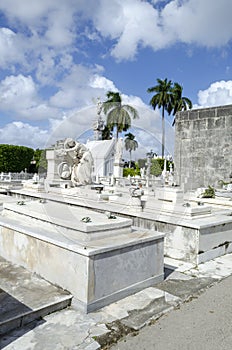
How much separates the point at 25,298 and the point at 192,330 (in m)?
1.81

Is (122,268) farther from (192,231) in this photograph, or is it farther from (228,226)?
(228,226)

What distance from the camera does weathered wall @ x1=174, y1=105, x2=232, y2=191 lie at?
32.4ft

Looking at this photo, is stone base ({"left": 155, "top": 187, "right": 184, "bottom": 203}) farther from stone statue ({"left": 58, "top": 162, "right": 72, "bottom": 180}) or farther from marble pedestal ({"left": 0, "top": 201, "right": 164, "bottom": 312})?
stone statue ({"left": 58, "top": 162, "right": 72, "bottom": 180})

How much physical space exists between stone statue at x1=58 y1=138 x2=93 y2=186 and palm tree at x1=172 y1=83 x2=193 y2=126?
26558 mm

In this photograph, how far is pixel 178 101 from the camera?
35.7 metres

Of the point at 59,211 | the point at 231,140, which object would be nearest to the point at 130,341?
the point at 59,211

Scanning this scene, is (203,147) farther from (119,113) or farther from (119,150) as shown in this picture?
(119,150)

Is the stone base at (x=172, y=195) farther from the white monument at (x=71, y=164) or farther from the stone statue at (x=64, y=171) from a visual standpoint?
the stone statue at (x=64, y=171)

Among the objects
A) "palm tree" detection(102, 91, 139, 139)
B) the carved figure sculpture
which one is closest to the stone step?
"palm tree" detection(102, 91, 139, 139)

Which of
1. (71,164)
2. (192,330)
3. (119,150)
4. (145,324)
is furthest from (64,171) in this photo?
(119,150)

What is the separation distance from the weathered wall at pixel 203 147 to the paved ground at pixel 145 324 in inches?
269

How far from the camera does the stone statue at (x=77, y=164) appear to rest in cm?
1019

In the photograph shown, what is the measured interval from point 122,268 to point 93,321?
0.73m

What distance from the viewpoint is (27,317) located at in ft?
9.11
